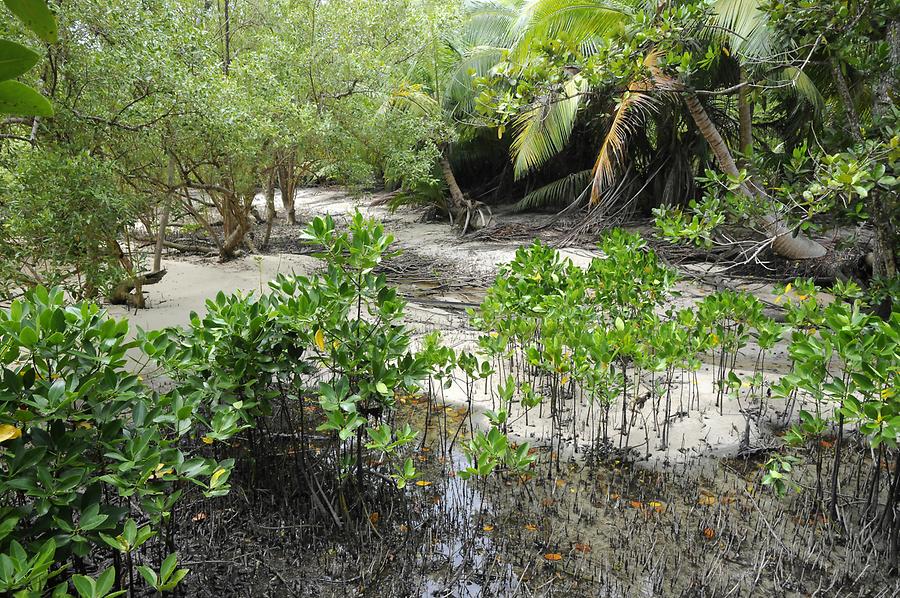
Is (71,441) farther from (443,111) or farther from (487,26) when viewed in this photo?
(487,26)

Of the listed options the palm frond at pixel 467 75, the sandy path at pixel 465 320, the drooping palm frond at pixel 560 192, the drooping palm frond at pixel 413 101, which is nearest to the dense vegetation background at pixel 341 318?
the sandy path at pixel 465 320

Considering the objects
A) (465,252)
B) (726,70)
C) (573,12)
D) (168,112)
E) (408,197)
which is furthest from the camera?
(408,197)

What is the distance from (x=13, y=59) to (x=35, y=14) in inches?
3.1

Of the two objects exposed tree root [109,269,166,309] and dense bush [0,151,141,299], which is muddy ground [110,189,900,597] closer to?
dense bush [0,151,141,299]

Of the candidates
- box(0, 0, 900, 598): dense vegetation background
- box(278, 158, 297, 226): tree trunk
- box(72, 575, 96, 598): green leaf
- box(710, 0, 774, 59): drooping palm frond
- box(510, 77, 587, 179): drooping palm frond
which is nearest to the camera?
box(72, 575, 96, 598): green leaf

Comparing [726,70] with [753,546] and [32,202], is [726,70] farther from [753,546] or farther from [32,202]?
[32,202]

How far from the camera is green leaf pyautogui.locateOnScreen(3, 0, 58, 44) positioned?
66 cm

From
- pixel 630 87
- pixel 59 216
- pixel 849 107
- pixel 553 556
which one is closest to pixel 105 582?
pixel 553 556

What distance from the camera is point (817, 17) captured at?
305cm

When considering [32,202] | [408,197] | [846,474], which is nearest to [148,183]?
[32,202]

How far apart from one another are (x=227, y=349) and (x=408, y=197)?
37.6 feet

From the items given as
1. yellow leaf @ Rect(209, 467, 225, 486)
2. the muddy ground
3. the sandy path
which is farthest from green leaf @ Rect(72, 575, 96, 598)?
the sandy path

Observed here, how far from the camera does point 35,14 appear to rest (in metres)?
0.68

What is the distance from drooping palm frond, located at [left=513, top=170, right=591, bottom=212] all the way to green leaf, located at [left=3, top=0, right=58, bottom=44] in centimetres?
1172
